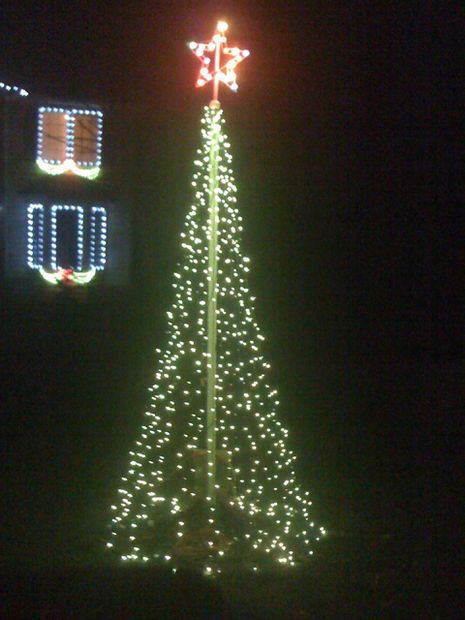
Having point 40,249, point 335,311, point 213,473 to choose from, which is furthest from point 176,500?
point 335,311

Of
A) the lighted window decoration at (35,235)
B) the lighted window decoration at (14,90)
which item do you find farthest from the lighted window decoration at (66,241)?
the lighted window decoration at (14,90)

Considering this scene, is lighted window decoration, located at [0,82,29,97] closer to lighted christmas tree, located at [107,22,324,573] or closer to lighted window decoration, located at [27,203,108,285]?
lighted window decoration, located at [27,203,108,285]

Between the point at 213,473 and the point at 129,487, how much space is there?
1.16 m

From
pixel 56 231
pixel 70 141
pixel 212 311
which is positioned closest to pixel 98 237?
pixel 56 231

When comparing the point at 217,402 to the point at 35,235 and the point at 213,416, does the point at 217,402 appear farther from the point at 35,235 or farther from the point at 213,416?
the point at 35,235

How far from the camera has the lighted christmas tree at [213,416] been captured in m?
8.16

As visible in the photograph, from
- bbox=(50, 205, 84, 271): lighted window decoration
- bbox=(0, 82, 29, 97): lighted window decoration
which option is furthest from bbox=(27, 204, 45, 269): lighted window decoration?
bbox=(0, 82, 29, 97): lighted window decoration

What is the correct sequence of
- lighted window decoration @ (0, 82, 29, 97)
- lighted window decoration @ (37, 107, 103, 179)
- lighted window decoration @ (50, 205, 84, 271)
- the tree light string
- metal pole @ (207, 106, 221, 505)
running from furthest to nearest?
lighted window decoration @ (50, 205, 84, 271), lighted window decoration @ (37, 107, 103, 179), lighted window decoration @ (0, 82, 29, 97), the tree light string, metal pole @ (207, 106, 221, 505)

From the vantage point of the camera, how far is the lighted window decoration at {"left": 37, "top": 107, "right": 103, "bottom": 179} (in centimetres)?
1938

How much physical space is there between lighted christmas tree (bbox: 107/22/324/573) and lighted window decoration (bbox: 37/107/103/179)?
36.2 feet

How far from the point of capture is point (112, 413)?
13.9 metres

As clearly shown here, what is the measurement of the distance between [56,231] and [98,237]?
0.87 metres

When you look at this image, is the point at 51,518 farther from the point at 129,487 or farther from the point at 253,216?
the point at 253,216

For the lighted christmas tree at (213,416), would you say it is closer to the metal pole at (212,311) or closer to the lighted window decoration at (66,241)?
the metal pole at (212,311)
